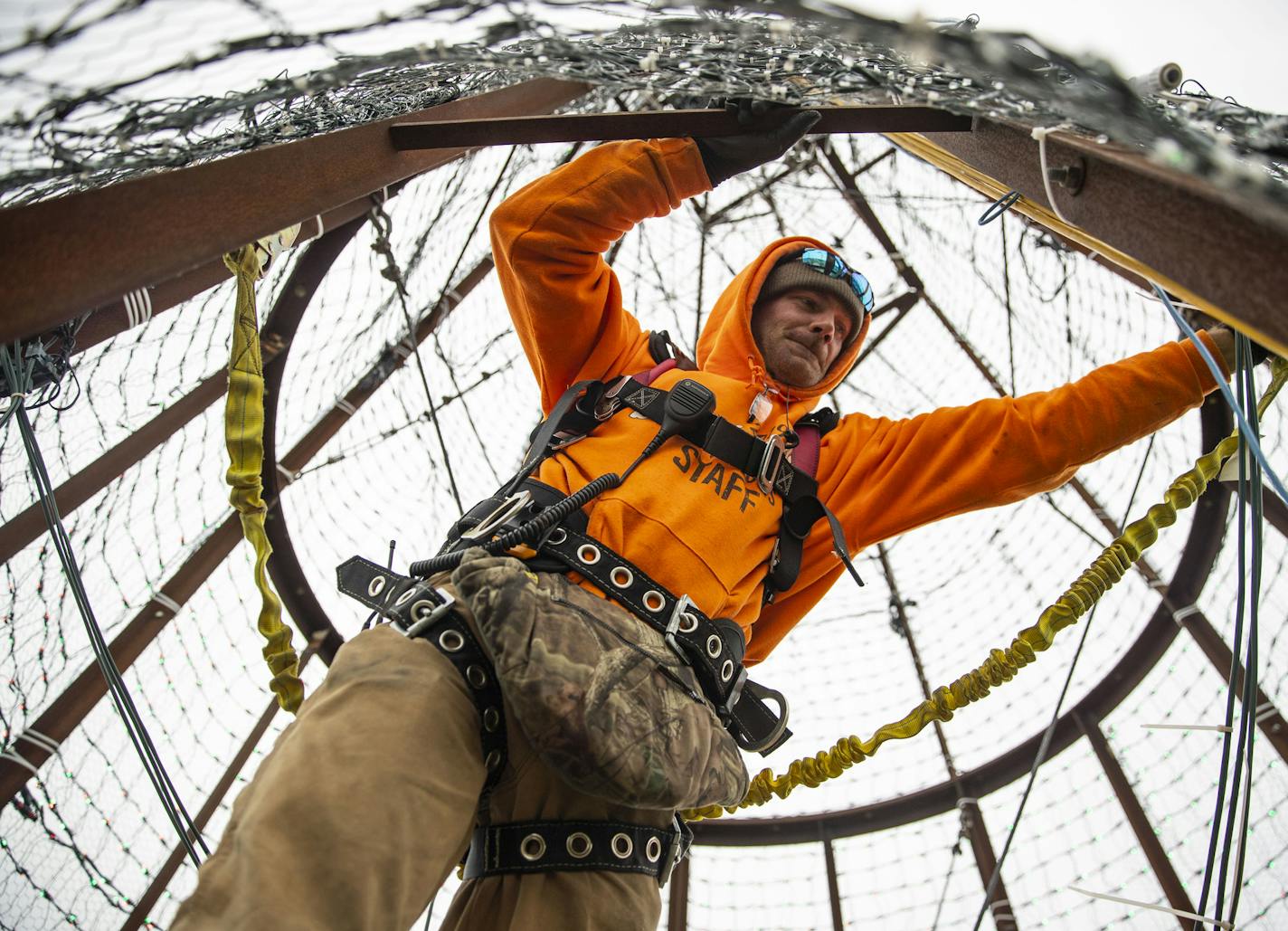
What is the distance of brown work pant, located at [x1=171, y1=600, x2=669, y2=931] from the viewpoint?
162 centimetres

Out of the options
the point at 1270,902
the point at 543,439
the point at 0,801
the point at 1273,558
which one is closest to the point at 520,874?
the point at 543,439

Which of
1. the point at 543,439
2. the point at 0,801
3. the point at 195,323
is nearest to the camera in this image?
the point at 543,439

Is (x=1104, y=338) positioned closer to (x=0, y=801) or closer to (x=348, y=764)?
(x=348, y=764)

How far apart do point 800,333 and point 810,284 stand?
0.19 metres

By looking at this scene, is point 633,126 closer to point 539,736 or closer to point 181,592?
point 539,736

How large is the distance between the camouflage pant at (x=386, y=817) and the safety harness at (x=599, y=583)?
0.04m

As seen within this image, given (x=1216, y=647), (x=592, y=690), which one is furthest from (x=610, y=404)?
(x=1216, y=647)

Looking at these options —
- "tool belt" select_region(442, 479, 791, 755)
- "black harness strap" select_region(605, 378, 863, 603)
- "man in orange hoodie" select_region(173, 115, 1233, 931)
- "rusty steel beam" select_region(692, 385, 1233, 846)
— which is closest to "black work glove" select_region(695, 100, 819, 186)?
"man in orange hoodie" select_region(173, 115, 1233, 931)

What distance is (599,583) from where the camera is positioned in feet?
7.56

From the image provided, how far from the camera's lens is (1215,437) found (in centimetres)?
327

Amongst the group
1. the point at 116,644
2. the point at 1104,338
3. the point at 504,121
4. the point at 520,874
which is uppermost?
the point at 1104,338

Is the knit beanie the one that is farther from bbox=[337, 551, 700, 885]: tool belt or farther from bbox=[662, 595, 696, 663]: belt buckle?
bbox=[337, 551, 700, 885]: tool belt

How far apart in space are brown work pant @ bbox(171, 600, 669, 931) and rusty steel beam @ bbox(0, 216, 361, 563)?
70.4 inches

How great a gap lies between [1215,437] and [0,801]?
4.07 meters
